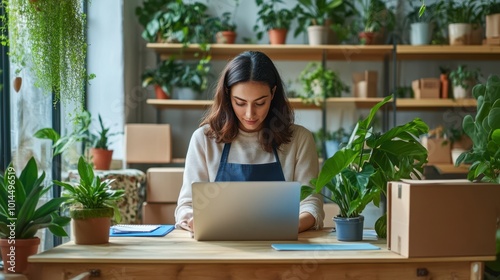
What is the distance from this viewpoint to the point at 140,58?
19.5ft

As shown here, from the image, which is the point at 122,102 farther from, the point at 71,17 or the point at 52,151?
the point at 71,17

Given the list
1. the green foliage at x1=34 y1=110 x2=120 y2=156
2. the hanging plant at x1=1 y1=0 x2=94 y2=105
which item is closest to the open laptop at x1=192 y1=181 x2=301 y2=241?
the hanging plant at x1=1 y1=0 x2=94 y2=105

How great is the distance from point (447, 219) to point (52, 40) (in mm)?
1503

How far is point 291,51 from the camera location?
5.78m

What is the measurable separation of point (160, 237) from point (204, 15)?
361cm

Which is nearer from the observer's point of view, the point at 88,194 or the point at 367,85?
the point at 88,194

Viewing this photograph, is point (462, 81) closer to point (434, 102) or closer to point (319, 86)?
point (434, 102)

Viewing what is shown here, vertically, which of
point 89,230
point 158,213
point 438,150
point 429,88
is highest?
point 429,88

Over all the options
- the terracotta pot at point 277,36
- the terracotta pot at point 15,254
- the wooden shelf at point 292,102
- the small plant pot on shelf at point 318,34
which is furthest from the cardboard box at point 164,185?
the terracotta pot at point 15,254

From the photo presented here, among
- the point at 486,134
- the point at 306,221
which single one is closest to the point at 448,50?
the point at 486,134

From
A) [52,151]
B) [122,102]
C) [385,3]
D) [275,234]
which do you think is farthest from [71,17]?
[385,3]

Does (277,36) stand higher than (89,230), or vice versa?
(277,36)

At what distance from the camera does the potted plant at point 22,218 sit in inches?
85.8

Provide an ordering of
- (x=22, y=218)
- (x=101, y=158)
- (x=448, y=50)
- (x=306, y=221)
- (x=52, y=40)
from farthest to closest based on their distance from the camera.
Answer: (x=448, y=50), (x=101, y=158), (x=306, y=221), (x=52, y=40), (x=22, y=218)
